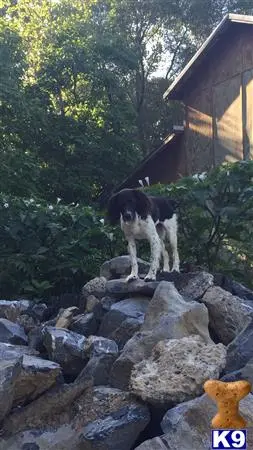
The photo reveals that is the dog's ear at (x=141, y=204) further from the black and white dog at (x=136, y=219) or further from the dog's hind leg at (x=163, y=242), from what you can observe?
the dog's hind leg at (x=163, y=242)

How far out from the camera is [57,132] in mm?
18047

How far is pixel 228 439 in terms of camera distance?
7.57 feet

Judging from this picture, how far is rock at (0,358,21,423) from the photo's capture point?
4.48 metres

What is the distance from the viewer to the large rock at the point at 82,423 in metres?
4.35

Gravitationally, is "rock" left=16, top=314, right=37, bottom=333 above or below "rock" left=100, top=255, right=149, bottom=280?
below

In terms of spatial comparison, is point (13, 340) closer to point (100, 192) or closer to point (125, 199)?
point (125, 199)

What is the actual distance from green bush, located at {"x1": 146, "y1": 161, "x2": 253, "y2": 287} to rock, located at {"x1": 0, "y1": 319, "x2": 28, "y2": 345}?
10.1 ft

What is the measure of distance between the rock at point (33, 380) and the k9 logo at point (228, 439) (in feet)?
8.78

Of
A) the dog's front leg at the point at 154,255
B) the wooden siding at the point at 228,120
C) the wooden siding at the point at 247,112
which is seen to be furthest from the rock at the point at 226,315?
the wooden siding at the point at 228,120

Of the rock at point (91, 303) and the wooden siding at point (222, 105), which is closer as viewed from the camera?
the rock at point (91, 303)

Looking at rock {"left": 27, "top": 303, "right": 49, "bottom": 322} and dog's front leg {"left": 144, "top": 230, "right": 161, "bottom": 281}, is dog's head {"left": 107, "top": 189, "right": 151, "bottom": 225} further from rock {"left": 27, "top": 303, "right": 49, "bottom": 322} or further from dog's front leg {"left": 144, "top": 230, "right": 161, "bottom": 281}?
rock {"left": 27, "top": 303, "right": 49, "bottom": 322}

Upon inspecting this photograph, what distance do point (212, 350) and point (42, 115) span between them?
1330 cm

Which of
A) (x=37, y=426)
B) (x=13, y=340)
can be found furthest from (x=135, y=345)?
(x=13, y=340)

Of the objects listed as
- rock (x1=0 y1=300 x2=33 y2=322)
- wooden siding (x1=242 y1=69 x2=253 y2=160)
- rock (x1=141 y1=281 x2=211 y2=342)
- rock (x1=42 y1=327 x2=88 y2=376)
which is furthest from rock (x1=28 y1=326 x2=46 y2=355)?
wooden siding (x1=242 y1=69 x2=253 y2=160)
